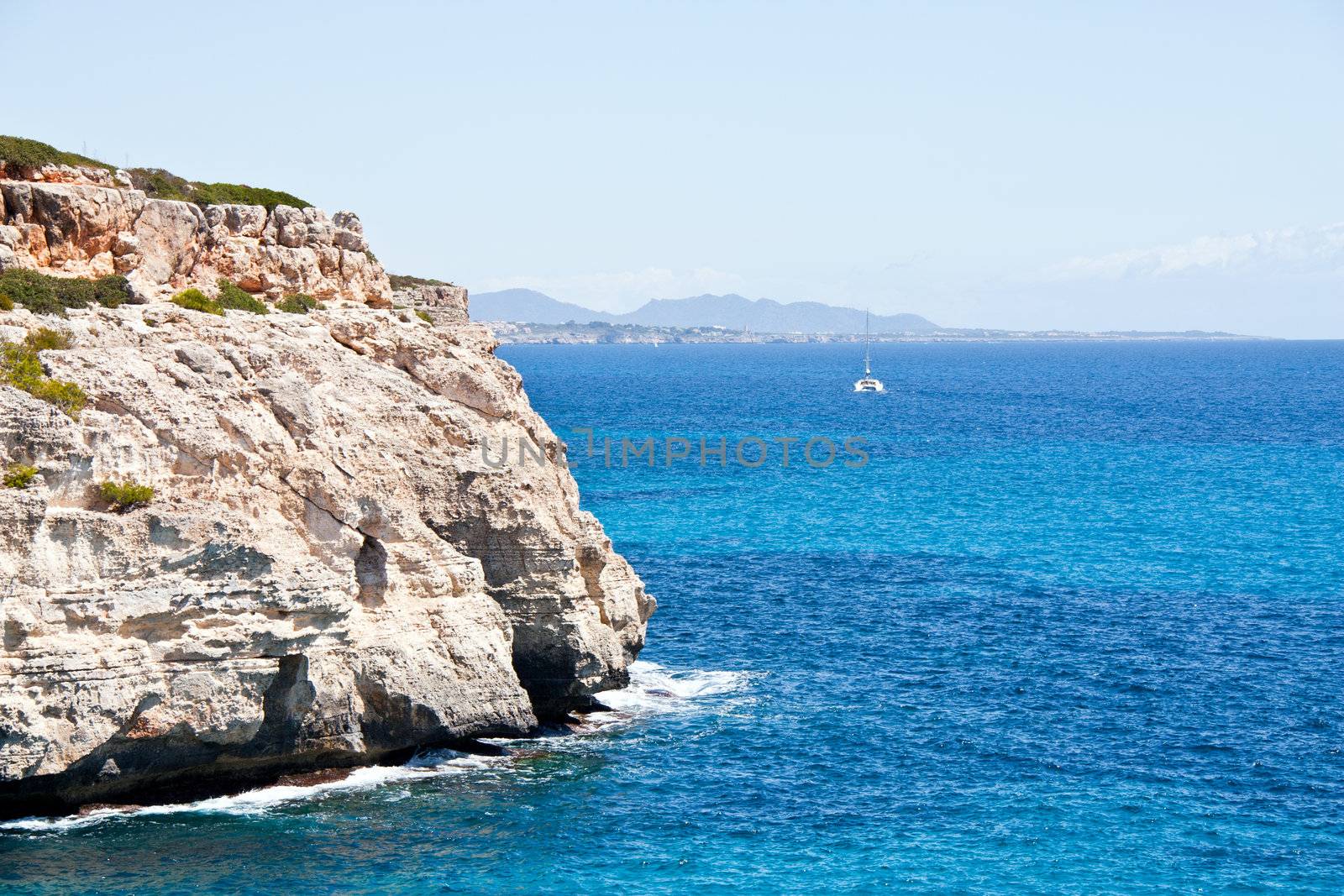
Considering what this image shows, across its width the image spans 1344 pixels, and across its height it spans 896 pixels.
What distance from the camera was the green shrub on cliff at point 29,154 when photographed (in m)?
34.5

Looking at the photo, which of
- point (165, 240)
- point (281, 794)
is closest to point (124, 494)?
point (281, 794)

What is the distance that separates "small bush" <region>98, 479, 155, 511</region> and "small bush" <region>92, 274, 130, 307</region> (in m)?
6.68

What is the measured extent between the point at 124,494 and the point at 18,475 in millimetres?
2069

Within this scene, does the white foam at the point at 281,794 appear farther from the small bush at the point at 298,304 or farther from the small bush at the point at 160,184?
the small bush at the point at 160,184

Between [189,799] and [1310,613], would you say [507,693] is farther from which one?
[1310,613]

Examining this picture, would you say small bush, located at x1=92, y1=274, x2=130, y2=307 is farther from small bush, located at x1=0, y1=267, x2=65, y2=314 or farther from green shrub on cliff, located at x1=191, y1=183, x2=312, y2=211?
green shrub on cliff, located at x1=191, y1=183, x2=312, y2=211

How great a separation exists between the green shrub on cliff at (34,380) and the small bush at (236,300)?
6.41m

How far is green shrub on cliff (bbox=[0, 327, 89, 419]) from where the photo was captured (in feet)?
96.3

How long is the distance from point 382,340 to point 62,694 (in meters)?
13.9

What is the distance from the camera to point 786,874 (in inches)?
1128

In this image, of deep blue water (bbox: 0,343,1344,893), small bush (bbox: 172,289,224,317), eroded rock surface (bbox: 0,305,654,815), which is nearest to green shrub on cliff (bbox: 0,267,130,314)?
eroded rock surface (bbox: 0,305,654,815)

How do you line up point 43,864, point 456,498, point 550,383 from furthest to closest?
point 550,383 → point 456,498 → point 43,864

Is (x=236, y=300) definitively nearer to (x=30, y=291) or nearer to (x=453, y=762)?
(x=30, y=291)

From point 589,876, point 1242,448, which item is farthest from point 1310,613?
point 1242,448
